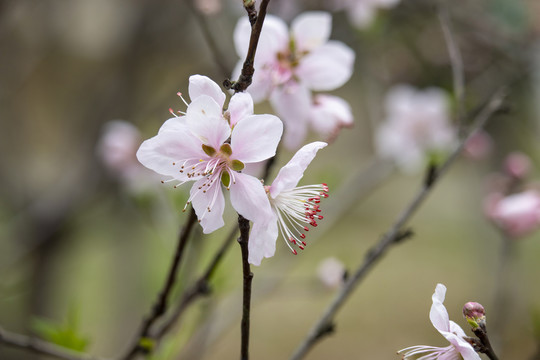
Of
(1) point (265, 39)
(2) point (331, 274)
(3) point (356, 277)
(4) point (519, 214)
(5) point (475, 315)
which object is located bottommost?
(2) point (331, 274)

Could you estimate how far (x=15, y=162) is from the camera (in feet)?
7.10

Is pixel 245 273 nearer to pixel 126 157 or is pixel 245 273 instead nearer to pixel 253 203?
pixel 253 203

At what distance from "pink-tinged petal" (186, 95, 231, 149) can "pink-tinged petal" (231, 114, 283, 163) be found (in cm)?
2

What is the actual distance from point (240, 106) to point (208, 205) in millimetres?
118

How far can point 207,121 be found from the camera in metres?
0.50

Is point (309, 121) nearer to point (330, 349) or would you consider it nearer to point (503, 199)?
point (503, 199)

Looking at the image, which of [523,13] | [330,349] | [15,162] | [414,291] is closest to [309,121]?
[523,13]

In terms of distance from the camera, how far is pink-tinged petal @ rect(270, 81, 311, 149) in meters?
0.73

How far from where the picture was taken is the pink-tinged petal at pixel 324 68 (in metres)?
0.77

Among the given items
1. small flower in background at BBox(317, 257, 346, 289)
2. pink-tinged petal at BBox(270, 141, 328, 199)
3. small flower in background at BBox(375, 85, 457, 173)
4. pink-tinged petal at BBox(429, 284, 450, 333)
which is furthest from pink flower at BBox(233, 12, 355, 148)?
small flower in background at BBox(375, 85, 457, 173)

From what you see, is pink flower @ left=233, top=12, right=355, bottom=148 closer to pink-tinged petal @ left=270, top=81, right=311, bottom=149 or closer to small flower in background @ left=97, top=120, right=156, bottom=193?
pink-tinged petal @ left=270, top=81, right=311, bottom=149

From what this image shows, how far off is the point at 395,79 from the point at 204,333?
72.2 inches

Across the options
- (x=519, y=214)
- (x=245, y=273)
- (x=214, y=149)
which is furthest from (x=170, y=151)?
(x=519, y=214)

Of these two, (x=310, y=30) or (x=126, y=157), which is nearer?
(x=310, y=30)
